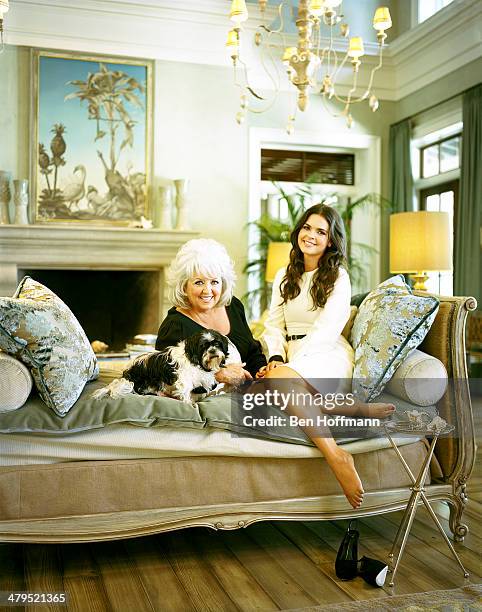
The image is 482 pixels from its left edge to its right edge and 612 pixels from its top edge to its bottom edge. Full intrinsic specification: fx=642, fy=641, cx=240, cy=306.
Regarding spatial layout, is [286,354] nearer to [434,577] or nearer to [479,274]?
[434,577]

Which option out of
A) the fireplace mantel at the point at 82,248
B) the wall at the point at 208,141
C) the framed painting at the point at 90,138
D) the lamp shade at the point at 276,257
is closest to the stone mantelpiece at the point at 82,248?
the fireplace mantel at the point at 82,248

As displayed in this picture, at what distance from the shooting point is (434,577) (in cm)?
205

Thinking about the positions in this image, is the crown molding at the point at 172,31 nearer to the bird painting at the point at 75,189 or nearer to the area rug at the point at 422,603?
the bird painting at the point at 75,189

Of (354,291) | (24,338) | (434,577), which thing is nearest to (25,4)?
(354,291)

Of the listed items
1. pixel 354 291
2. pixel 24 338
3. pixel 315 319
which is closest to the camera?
pixel 24 338

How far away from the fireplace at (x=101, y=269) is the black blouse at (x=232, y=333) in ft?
9.70

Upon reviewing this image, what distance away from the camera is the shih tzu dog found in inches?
86.5

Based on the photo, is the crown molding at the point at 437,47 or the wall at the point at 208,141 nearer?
the crown molding at the point at 437,47

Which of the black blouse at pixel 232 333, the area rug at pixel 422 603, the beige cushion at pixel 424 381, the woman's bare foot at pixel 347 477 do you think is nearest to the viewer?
the area rug at pixel 422 603

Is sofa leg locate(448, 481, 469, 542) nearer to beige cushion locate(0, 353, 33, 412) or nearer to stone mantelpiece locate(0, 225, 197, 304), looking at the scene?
beige cushion locate(0, 353, 33, 412)

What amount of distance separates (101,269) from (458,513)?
12.9 ft

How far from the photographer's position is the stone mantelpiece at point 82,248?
526cm

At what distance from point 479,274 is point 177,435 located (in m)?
3.86

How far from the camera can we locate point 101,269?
5.55m
